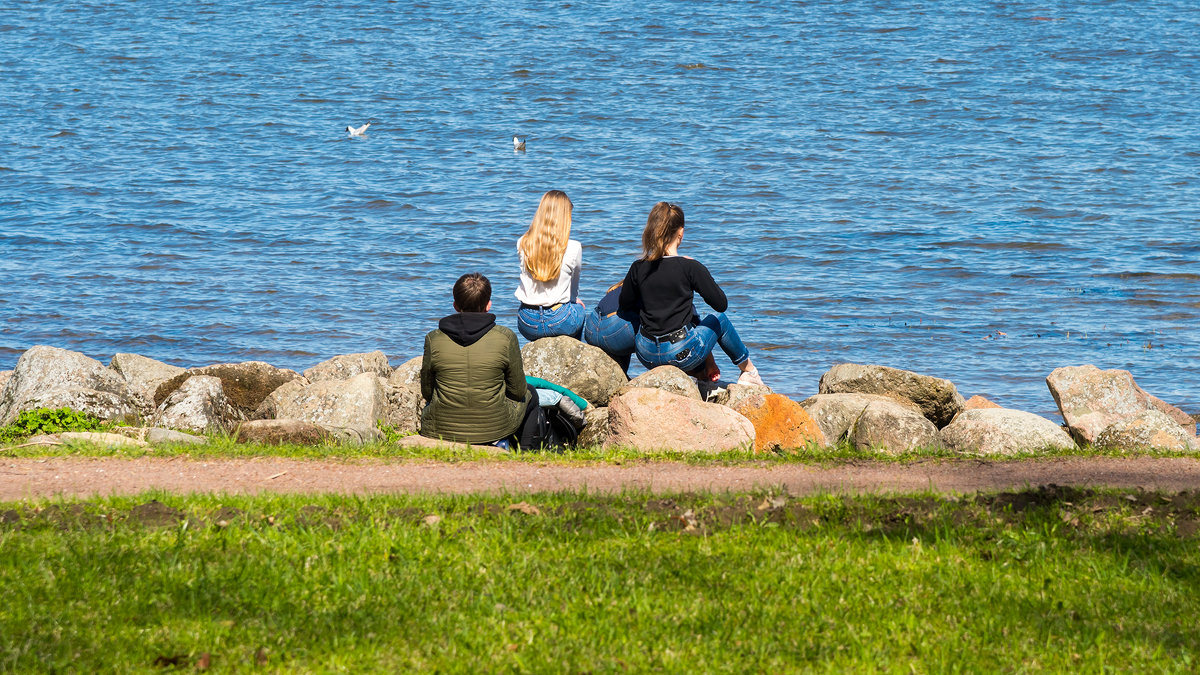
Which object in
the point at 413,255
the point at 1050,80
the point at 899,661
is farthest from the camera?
the point at 1050,80

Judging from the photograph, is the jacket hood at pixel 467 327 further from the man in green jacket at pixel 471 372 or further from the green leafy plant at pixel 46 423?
the green leafy plant at pixel 46 423

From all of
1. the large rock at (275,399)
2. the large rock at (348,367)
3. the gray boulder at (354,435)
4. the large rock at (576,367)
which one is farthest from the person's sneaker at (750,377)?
the large rock at (275,399)

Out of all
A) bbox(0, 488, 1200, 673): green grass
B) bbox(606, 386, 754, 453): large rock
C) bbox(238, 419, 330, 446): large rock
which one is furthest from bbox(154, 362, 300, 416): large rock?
bbox(0, 488, 1200, 673): green grass

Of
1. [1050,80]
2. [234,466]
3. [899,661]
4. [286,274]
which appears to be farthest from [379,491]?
[1050,80]

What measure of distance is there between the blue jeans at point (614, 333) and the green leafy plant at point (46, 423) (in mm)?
4653

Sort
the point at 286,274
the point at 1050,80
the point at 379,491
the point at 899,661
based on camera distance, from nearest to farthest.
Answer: the point at 899,661 < the point at 379,491 < the point at 286,274 < the point at 1050,80

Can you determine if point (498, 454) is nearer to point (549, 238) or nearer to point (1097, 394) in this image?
point (549, 238)

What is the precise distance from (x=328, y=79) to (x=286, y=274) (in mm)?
18715

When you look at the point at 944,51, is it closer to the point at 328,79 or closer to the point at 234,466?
the point at 328,79

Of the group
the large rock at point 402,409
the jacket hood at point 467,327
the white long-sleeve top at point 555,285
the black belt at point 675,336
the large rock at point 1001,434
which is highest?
the jacket hood at point 467,327

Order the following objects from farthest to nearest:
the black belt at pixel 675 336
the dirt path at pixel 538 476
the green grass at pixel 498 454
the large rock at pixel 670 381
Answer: the black belt at pixel 675 336 → the large rock at pixel 670 381 → the green grass at pixel 498 454 → the dirt path at pixel 538 476

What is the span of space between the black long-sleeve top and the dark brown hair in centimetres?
10

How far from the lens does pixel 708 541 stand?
6125 mm

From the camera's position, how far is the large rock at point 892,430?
Answer: 952 centimetres
